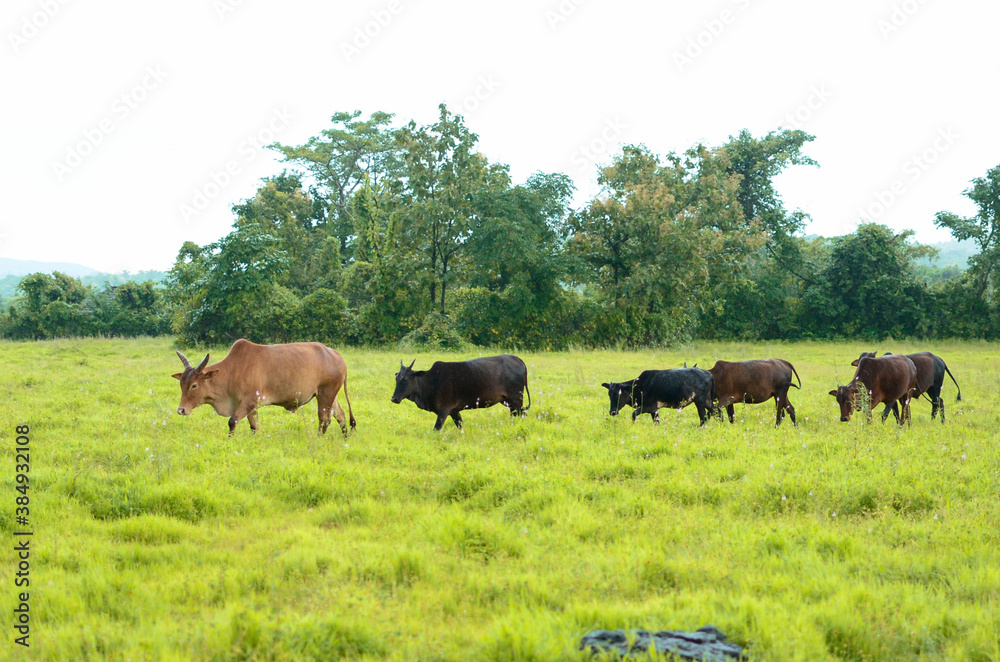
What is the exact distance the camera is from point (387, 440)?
10008 mm

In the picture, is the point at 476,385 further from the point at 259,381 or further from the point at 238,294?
the point at 238,294

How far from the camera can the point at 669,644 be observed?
402 cm

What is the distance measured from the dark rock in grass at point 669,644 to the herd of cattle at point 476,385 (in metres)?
6.58

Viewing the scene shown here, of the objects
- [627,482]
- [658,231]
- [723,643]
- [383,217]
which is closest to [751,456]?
[627,482]

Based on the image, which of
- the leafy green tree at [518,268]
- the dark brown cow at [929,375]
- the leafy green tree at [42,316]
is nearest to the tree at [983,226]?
the leafy green tree at [518,268]

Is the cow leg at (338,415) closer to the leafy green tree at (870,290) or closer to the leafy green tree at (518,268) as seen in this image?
the leafy green tree at (518,268)

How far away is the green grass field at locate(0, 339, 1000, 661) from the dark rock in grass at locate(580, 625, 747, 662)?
16 centimetres

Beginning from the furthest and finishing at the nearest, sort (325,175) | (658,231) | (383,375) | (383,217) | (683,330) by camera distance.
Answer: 1. (325,175)
2. (383,217)
3. (683,330)
4. (658,231)
5. (383,375)

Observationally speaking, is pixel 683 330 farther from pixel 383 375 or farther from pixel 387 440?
pixel 387 440

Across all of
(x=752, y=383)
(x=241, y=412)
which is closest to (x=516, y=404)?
(x=752, y=383)

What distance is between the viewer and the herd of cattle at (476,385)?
996cm

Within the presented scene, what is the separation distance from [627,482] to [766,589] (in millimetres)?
2868

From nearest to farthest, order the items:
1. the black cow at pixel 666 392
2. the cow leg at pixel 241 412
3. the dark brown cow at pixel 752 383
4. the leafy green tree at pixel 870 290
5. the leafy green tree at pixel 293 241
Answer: the cow leg at pixel 241 412 → the black cow at pixel 666 392 → the dark brown cow at pixel 752 383 → the leafy green tree at pixel 870 290 → the leafy green tree at pixel 293 241

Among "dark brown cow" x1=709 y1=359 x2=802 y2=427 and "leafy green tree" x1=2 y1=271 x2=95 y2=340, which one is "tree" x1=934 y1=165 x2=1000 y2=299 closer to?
"dark brown cow" x1=709 y1=359 x2=802 y2=427
